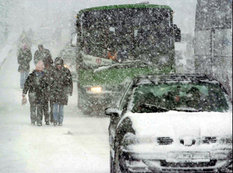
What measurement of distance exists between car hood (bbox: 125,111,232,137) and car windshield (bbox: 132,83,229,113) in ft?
1.07

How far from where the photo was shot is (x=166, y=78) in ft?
30.3

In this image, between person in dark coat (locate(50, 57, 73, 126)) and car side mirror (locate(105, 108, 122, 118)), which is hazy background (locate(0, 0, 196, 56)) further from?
car side mirror (locate(105, 108, 122, 118))

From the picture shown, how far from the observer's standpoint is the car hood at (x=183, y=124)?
7656 millimetres

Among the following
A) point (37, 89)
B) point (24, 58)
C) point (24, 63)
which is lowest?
point (24, 63)

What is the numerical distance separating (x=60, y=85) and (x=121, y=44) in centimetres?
285

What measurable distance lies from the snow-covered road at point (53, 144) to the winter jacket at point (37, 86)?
2.26 ft

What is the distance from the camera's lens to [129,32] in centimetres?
1853

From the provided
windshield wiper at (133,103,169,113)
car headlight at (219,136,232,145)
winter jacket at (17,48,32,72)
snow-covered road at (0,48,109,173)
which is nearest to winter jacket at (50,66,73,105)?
snow-covered road at (0,48,109,173)

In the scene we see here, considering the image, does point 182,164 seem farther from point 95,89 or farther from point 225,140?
point 95,89

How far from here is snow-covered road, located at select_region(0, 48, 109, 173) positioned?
1050 cm

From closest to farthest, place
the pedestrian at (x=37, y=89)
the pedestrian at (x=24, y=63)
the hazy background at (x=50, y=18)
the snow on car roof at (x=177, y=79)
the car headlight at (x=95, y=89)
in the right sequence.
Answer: the snow on car roof at (x=177, y=79) → the pedestrian at (x=37, y=89) → the car headlight at (x=95, y=89) → the pedestrian at (x=24, y=63) → the hazy background at (x=50, y=18)

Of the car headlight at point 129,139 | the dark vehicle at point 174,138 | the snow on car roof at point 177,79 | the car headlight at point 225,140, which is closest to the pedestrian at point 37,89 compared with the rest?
the snow on car roof at point 177,79

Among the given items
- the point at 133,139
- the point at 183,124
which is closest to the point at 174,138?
the point at 183,124

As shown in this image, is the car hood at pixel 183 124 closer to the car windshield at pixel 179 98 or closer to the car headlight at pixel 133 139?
the car headlight at pixel 133 139
